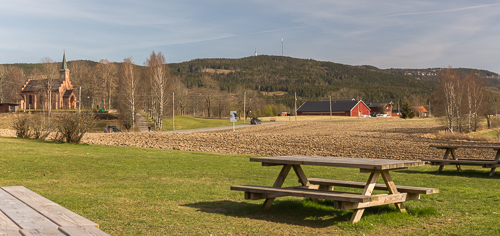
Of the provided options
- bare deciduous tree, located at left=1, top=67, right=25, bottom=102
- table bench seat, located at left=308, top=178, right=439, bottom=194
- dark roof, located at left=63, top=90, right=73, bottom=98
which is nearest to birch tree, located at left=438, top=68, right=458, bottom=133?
table bench seat, located at left=308, top=178, right=439, bottom=194

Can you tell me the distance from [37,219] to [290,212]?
15.5ft

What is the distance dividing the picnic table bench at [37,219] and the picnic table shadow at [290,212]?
11.2ft

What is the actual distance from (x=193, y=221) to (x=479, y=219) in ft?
15.8

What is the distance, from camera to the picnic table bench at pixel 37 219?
3.57 m

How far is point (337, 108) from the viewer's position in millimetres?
118875

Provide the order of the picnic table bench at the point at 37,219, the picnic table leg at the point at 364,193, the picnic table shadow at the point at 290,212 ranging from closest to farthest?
the picnic table bench at the point at 37,219
the picnic table leg at the point at 364,193
the picnic table shadow at the point at 290,212

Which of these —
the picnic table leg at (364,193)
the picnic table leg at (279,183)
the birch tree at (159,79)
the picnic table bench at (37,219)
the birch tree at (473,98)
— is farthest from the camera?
the birch tree at (159,79)

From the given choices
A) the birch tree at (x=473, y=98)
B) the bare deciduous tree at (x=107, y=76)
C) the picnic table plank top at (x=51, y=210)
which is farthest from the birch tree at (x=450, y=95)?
Answer: the bare deciduous tree at (x=107, y=76)

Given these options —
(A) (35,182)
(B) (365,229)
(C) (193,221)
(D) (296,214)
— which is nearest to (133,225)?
(C) (193,221)

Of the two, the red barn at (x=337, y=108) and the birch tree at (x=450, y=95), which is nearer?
the birch tree at (x=450, y=95)

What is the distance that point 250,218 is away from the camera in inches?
283

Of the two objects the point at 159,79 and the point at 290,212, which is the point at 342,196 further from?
the point at 159,79

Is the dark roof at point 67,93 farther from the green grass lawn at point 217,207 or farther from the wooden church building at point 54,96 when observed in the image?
the green grass lawn at point 217,207

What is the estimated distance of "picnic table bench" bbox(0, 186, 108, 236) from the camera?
3568 mm
